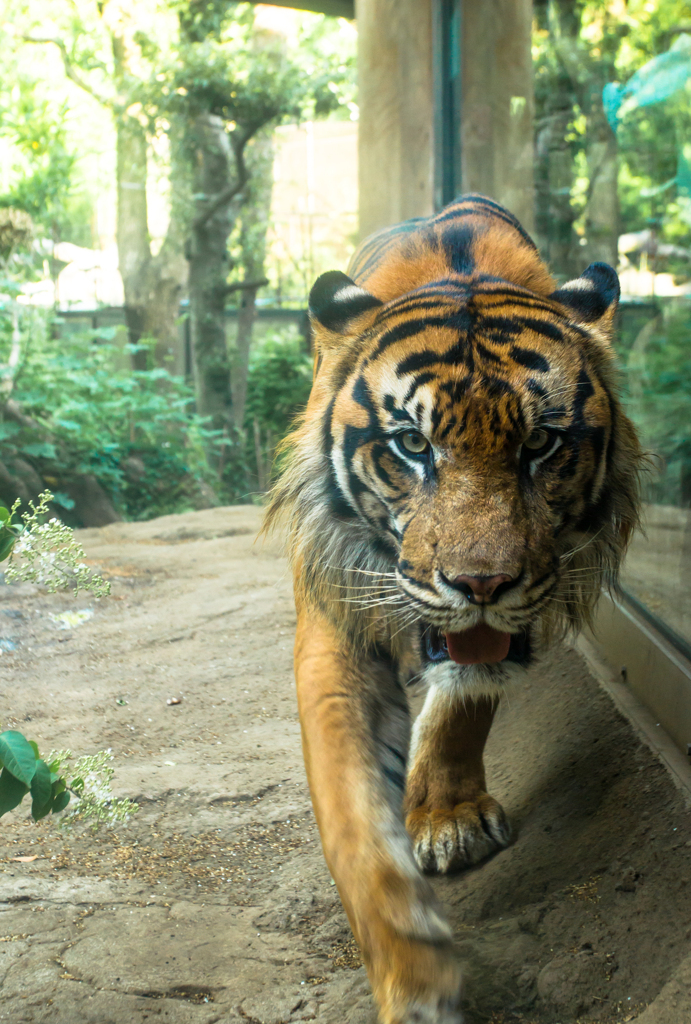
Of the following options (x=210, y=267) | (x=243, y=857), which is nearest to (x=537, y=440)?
(x=243, y=857)

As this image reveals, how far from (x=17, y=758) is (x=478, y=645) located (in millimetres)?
809

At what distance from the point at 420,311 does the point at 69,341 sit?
192cm

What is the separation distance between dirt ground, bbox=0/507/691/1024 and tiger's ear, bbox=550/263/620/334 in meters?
0.92

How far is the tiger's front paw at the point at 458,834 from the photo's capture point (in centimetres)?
192

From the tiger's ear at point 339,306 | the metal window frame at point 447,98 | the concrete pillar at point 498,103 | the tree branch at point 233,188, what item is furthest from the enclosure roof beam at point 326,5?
the tiger's ear at point 339,306

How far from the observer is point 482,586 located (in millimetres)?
1355

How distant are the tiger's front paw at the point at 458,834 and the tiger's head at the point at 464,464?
461 mm

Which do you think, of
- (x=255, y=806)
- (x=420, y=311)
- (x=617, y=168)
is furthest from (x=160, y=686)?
(x=617, y=168)

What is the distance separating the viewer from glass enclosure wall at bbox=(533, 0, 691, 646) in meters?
2.10

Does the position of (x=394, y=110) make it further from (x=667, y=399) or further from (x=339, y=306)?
(x=339, y=306)

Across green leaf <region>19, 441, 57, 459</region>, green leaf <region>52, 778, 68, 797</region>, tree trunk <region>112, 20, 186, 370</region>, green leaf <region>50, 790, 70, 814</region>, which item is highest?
tree trunk <region>112, 20, 186, 370</region>

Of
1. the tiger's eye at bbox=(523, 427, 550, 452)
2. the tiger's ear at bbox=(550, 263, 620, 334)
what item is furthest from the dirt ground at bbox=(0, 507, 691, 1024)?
the tiger's ear at bbox=(550, 263, 620, 334)

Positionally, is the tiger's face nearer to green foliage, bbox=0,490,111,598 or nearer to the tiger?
the tiger

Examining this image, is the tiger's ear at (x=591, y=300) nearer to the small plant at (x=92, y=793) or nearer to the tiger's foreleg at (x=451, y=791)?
the tiger's foreleg at (x=451, y=791)
